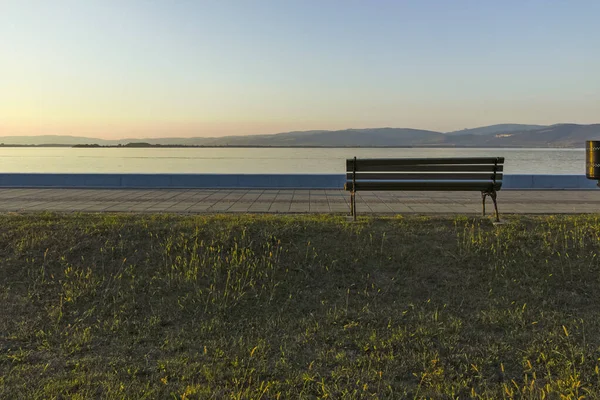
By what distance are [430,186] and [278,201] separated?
17.3 feet

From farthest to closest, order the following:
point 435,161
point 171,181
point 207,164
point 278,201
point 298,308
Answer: point 207,164 < point 171,181 < point 278,201 < point 435,161 < point 298,308

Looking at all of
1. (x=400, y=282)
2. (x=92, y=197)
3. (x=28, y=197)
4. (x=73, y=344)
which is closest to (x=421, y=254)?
(x=400, y=282)

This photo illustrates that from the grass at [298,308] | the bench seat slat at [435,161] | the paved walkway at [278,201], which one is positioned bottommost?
the grass at [298,308]

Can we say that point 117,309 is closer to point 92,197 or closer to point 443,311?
point 443,311

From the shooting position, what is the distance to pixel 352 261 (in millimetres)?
4953

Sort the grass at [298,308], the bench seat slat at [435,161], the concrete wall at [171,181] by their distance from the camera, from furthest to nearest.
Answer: the concrete wall at [171,181] < the bench seat slat at [435,161] < the grass at [298,308]

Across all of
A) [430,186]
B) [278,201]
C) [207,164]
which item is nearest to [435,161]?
[430,186]

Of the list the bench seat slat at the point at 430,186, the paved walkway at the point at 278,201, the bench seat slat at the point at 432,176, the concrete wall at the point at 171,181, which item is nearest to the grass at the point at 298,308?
the bench seat slat at the point at 430,186

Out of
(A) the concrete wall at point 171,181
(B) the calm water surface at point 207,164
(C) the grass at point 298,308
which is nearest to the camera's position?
(C) the grass at point 298,308

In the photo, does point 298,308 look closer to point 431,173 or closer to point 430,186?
point 430,186

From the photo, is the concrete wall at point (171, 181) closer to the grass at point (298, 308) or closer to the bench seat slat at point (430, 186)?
the bench seat slat at point (430, 186)

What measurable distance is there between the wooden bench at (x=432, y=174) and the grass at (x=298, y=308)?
0.59 m

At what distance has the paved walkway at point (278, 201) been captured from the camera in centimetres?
974

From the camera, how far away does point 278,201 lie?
11172mm
